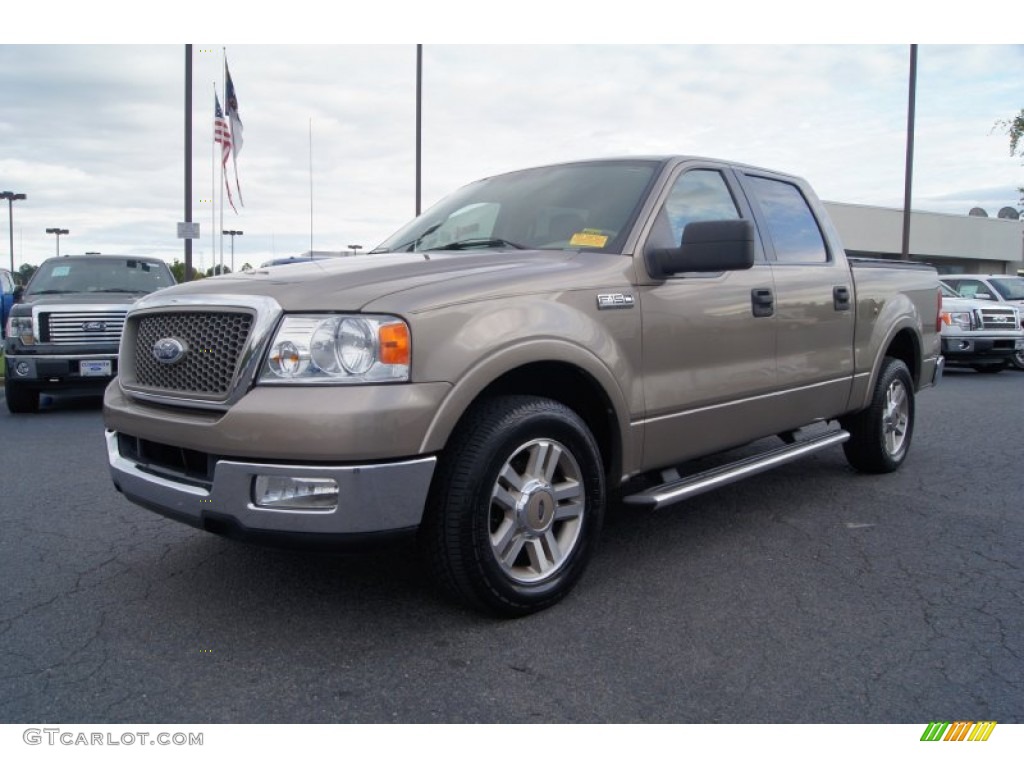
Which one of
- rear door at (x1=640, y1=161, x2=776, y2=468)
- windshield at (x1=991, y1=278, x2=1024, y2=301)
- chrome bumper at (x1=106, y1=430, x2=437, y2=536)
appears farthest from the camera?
windshield at (x1=991, y1=278, x2=1024, y2=301)

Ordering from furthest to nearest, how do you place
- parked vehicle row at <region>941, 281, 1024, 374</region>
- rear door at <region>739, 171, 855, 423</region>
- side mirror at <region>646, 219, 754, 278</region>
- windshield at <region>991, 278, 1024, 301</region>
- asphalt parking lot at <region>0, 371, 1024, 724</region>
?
windshield at <region>991, 278, 1024, 301</region> → parked vehicle row at <region>941, 281, 1024, 374</region> → rear door at <region>739, 171, 855, 423</region> → side mirror at <region>646, 219, 754, 278</region> → asphalt parking lot at <region>0, 371, 1024, 724</region>

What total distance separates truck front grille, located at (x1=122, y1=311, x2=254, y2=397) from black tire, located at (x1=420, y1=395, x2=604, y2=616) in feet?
2.70

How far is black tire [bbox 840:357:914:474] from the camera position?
554 centimetres

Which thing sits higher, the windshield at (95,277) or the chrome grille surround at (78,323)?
the windshield at (95,277)

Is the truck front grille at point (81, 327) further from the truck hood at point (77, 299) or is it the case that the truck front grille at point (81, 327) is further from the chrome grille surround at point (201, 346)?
the chrome grille surround at point (201, 346)

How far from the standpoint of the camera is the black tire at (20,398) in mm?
8891

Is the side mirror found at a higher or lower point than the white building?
lower

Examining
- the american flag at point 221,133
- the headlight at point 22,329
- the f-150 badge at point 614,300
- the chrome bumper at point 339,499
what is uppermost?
the american flag at point 221,133

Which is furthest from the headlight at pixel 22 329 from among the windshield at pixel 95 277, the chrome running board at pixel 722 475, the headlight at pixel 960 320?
the headlight at pixel 960 320

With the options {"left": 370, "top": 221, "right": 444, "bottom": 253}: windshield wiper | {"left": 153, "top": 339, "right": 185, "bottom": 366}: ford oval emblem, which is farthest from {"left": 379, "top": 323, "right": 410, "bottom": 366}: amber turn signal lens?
{"left": 370, "top": 221, "right": 444, "bottom": 253}: windshield wiper

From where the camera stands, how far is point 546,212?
13.5 feet

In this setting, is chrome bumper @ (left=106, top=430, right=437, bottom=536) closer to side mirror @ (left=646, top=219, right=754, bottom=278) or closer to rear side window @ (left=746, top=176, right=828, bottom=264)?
side mirror @ (left=646, top=219, right=754, bottom=278)

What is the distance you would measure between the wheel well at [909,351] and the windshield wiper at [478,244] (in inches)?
126
